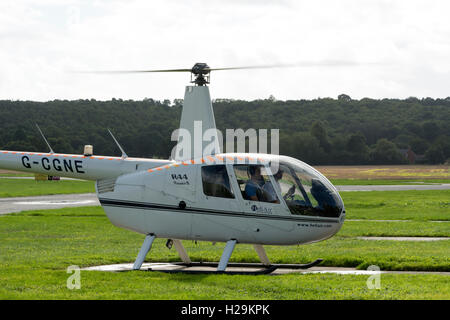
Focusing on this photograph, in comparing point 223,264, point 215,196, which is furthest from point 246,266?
point 215,196

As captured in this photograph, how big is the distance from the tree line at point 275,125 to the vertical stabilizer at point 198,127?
5262 cm

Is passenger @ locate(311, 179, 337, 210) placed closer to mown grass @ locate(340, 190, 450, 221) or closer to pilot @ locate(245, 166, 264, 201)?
pilot @ locate(245, 166, 264, 201)

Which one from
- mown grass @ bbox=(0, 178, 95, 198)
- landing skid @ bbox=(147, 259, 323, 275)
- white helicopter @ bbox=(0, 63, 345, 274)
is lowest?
mown grass @ bbox=(0, 178, 95, 198)

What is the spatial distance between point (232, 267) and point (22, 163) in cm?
581

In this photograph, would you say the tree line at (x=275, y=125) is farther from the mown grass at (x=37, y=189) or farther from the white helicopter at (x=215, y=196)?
the white helicopter at (x=215, y=196)

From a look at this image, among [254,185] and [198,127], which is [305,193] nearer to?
[254,185]

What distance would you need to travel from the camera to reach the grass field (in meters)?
12.3

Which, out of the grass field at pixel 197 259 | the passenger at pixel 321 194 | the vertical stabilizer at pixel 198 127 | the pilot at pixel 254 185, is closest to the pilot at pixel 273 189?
the pilot at pixel 254 185

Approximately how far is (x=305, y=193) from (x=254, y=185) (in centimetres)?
109

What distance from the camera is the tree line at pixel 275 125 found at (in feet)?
272

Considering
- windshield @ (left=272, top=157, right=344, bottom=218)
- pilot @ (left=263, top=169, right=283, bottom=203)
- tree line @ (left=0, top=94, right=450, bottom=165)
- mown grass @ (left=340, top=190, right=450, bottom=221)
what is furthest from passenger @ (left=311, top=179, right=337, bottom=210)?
tree line @ (left=0, top=94, right=450, bottom=165)

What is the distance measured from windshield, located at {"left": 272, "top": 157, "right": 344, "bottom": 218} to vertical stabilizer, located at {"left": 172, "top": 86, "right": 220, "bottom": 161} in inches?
74.6

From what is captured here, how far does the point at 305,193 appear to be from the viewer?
14859mm
